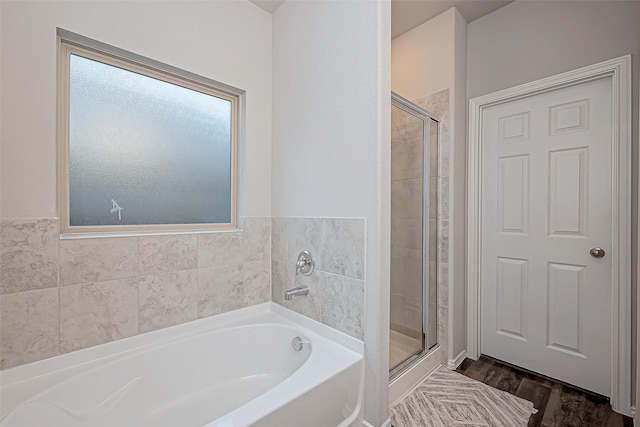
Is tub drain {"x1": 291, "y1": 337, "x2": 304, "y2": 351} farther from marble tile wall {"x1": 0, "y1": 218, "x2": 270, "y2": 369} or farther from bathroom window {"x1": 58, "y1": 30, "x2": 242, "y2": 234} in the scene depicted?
bathroom window {"x1": 58, "y1": 30, "x2": 242, "y2": 234}

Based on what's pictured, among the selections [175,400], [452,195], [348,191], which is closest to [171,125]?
[348,191]

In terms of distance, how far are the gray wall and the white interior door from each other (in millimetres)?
140

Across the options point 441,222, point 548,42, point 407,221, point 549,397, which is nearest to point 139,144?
point 407,221

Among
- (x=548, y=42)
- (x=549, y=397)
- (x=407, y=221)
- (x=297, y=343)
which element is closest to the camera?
(x=297, y=343)

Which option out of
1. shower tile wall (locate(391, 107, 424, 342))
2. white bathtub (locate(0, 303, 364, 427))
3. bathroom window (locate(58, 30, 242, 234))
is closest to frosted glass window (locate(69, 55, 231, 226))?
bathroom window (locate(58, 30, 242, 234))

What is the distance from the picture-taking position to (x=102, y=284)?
1301mm

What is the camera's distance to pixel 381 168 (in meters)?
1.29

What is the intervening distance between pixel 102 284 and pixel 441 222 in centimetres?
215

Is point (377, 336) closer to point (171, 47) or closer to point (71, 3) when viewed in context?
point (171, 47)

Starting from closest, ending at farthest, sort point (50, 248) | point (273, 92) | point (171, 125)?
point (50, 248)
point (171, 125)
point (273, 92)

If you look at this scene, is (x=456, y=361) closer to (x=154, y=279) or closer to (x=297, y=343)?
(x=297, y=343)

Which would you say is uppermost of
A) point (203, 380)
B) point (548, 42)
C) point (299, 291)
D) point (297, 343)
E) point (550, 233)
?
point (548, 42)

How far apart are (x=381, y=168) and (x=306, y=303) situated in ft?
3.03

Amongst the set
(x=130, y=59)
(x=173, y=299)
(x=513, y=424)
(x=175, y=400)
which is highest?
(x=130, y=59)
